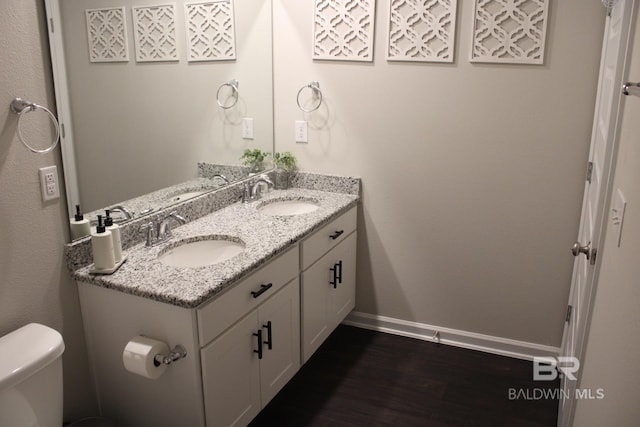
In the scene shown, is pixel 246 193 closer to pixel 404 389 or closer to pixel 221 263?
pixel 221 263

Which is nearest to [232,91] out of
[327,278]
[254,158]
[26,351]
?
[254,158]

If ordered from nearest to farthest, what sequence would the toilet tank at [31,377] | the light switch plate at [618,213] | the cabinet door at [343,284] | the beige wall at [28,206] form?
the light switch plate at [618,213] < the toilet tank at [31,377] < the beige wall at [28,206] < the cabinet door at [343,284]

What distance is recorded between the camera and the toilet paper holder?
5.65 feet

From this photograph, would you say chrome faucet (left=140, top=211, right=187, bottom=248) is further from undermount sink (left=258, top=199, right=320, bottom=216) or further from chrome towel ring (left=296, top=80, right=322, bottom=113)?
chrome towel ring (left=296, top=80, right=322, bottom=113)

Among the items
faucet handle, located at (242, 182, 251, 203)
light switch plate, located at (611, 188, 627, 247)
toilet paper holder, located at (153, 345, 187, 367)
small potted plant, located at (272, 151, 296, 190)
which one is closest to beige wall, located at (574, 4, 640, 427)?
light switch plate, located at (611, 188, 627, 247)

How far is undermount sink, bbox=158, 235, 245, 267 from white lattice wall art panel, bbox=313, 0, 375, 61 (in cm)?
122

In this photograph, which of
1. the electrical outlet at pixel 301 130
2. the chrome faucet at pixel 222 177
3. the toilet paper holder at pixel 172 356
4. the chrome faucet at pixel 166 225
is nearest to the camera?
the toilet paper holder at pixel 172 356

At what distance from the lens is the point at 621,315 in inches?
41.5

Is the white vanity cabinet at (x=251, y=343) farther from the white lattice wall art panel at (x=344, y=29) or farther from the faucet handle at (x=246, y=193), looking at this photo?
the white lattice wall art panel at (x=344, y=29)

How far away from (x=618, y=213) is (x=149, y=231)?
166 centimetres

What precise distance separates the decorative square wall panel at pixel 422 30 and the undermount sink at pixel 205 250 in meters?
1.30

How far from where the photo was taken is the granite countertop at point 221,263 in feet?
5.68

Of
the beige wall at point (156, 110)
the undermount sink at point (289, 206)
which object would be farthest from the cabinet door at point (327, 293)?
the beige wall at point (156, 110)

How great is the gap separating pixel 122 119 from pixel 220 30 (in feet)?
2.80
